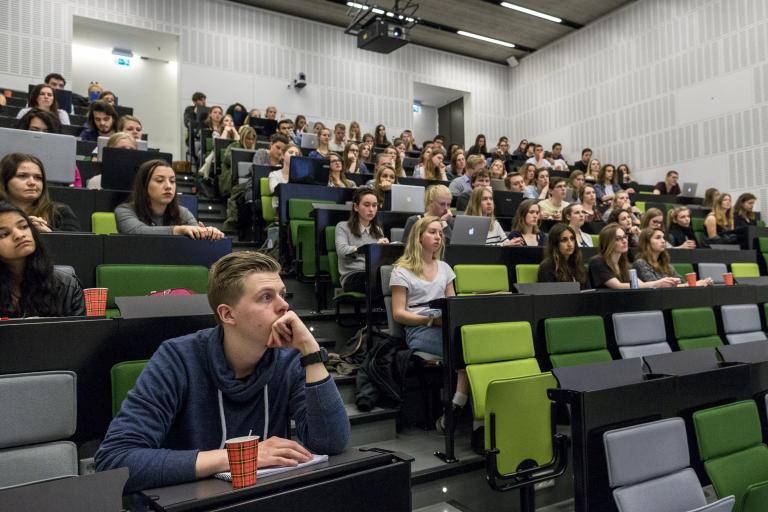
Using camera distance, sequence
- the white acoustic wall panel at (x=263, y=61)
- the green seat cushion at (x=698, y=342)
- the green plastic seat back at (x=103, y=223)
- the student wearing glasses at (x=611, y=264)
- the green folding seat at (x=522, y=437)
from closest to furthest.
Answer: the green folding seat at (x=522, y=437), the green plastic seat back at (x=103, y=223), the green seat cushion at (x=698, y=342), the student wearing glasses at (x=611, y=264), the white acoustic wall panel at (x=263, y=61)

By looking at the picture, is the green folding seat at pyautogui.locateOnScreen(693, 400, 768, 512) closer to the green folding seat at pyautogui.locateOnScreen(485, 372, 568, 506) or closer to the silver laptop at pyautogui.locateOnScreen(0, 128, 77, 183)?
the green folding seat at pyautogui.locateOnScreen(485, 372, 568, 506)

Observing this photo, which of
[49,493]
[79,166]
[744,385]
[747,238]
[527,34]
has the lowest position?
[744,385]

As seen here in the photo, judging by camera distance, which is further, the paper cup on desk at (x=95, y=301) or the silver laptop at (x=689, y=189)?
the silver laptop at (x=689, y=189)

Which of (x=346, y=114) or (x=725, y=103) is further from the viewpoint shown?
(x=346, y=114)

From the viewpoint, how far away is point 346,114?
9117mm

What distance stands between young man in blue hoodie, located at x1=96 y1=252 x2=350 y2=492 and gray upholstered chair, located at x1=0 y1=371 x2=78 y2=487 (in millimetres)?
228

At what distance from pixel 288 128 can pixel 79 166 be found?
124 inches

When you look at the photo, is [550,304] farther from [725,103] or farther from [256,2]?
[256,2]

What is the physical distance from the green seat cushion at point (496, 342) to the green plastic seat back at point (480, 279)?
634 millimetres

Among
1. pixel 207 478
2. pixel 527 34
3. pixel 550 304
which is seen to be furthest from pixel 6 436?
pixel 527 34

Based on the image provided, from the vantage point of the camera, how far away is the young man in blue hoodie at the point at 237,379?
3.60 ft

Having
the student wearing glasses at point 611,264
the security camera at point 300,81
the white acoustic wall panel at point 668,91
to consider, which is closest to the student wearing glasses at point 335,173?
the student wearing glasses at point 611,264

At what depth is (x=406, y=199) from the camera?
3908 millimetres

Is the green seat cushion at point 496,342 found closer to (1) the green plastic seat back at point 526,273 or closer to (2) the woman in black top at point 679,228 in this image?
(1) the green plastic seat back at point 526,273
